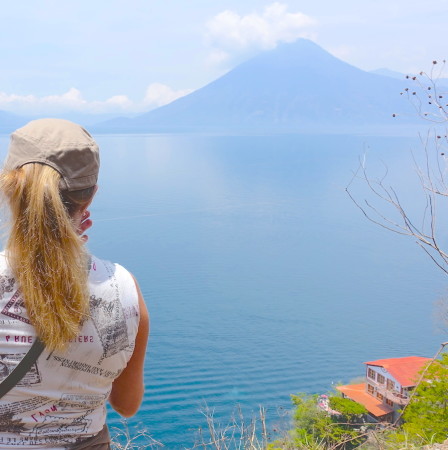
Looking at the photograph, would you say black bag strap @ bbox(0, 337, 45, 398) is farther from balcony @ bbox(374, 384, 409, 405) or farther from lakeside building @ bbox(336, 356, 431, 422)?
lakeside building @ bbox(336, 356, 431, 422)

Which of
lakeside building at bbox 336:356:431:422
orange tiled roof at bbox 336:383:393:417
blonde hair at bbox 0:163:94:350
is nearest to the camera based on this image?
blonde hair at bbox 0:163:94:350

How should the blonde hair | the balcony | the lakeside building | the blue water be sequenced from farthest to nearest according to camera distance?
the blue water → the lakeside building → the balcony → the blonde hair

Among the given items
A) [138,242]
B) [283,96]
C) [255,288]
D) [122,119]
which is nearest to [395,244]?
[255,288]

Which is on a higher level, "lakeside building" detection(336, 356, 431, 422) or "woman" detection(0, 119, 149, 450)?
"woman" detection(0, 119, 149, 450)

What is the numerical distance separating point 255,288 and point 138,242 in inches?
211

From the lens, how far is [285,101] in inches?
4919

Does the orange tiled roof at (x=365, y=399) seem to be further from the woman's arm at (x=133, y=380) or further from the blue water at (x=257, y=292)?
the woman's arm at (x=133, y=380)

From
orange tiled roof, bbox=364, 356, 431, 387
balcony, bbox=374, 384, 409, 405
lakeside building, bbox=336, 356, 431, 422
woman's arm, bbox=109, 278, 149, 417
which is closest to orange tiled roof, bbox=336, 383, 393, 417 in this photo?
lakeside building, bbox=336, 356, 431, 422

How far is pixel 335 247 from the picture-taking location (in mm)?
19734

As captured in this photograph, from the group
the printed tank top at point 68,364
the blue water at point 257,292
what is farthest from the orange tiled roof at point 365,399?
the printed tank top at point 68,364

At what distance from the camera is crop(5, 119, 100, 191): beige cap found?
62cm

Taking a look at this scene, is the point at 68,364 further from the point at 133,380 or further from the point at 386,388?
the point at 386,388

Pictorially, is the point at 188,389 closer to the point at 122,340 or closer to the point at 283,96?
the point at 122,340

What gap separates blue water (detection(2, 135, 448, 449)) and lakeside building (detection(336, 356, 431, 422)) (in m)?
1.35
